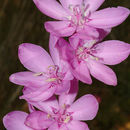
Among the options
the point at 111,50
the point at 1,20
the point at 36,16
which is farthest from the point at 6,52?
the point at 111,50

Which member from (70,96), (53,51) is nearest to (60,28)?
(53,51)

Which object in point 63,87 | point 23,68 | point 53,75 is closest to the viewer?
point 63,87

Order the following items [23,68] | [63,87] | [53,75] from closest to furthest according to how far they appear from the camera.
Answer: [63,87] → [53,75] → [23,68]

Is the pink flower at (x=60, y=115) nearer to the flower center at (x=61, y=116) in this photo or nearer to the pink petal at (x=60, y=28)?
the flower center at (x=61, y=116)

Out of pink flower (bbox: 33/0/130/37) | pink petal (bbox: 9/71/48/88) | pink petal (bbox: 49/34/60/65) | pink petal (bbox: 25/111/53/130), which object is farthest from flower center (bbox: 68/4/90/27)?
pink petal (bbox: 25/111/53/130)

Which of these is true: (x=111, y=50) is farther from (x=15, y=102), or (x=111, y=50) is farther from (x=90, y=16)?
(x=15, y=102)

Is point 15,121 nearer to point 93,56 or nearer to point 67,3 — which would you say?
point 93,56
